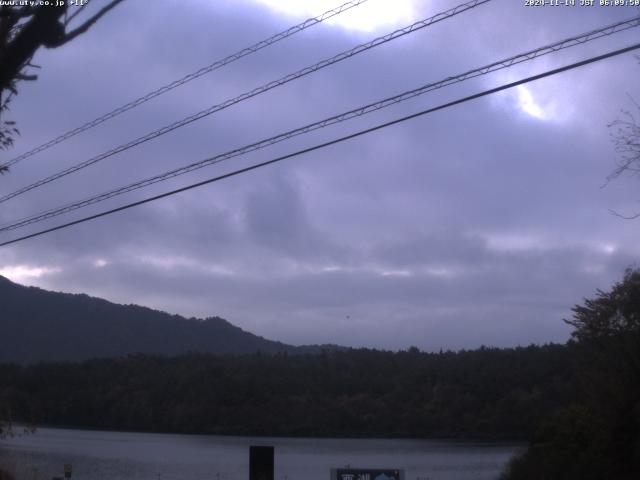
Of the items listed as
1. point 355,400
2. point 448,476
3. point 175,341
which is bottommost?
point 448,476

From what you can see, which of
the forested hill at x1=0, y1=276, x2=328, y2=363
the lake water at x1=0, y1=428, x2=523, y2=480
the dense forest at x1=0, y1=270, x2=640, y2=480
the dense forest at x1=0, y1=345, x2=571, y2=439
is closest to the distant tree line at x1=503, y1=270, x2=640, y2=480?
the lake water at x1=0, y1=428, x2=523, y2=480

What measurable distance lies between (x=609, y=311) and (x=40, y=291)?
73.2m

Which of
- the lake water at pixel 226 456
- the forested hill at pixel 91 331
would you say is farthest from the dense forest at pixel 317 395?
the forested hill at pixel 91 331

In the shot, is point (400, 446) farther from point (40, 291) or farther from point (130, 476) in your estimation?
point (40, 291)

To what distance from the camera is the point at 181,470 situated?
3528 centimetres

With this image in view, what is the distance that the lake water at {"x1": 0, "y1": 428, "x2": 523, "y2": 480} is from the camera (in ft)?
109

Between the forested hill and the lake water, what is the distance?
16.7m

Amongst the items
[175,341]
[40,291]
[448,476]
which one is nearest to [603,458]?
[448,476]

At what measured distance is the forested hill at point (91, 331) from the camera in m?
73.8

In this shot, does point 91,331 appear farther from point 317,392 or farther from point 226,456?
point 226,456

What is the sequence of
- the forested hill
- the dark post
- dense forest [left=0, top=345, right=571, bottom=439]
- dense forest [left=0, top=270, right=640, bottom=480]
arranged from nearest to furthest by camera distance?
the dark post < dense forest [left=0, top=270, right=640, bottom=480] < dense forest [left=0, top=345, right=571, bottom=439] < the forested hill

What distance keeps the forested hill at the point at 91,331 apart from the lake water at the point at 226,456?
54.8 ft

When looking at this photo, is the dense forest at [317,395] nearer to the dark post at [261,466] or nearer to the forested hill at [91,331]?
the forested hill at [91,331]

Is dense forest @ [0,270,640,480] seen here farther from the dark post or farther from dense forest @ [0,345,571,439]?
the dark post
